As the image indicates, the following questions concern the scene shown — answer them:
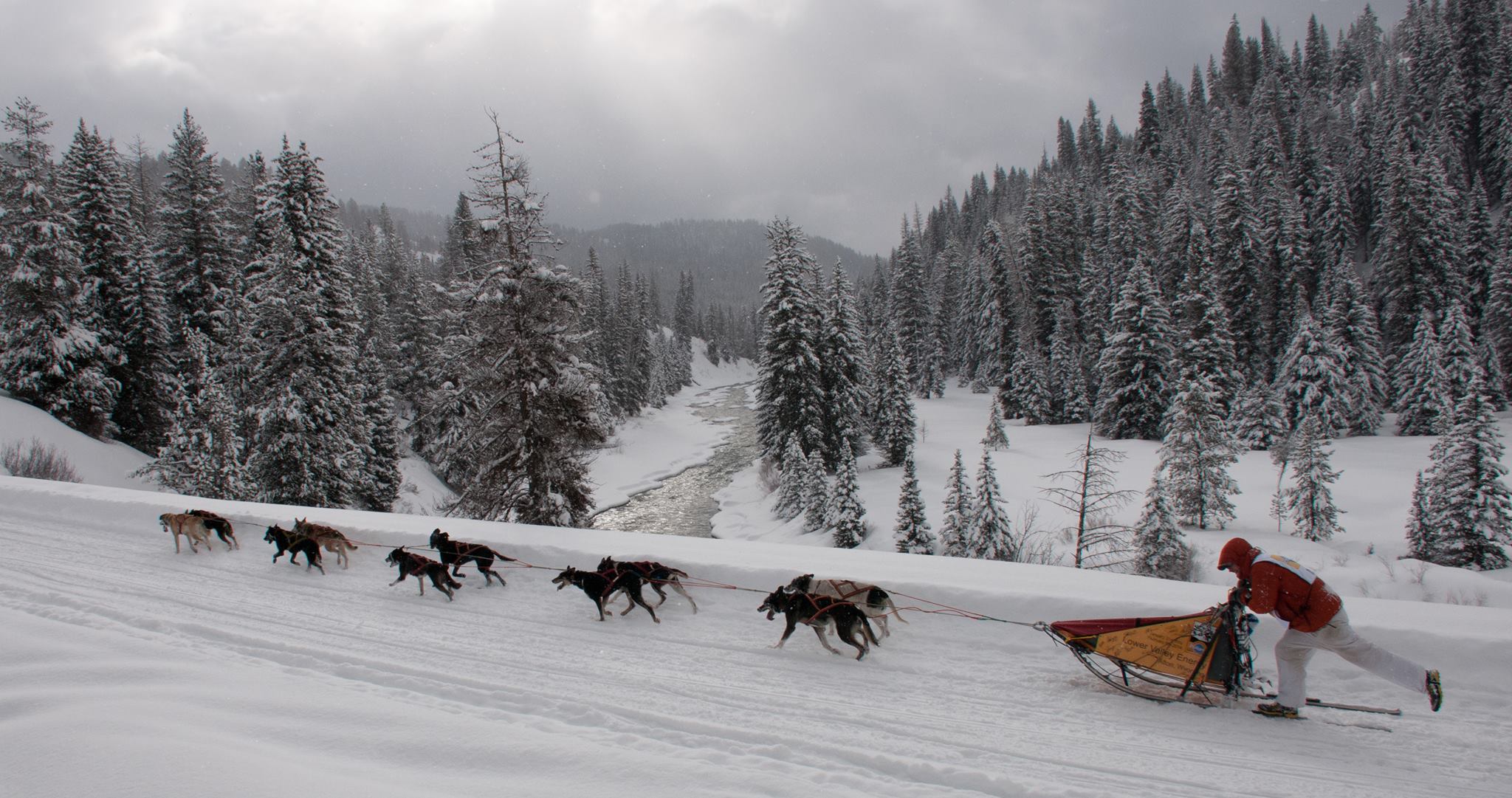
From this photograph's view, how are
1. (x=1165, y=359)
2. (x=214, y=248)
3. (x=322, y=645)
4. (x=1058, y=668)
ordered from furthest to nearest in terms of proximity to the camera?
(x=1165, y=359)
(x=214, y=248)
(x=322, y=645)
(x=1058, y=668)

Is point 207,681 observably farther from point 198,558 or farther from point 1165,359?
point 1165,359

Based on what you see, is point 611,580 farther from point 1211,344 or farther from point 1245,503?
point 1211,344

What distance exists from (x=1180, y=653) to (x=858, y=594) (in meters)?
2.51

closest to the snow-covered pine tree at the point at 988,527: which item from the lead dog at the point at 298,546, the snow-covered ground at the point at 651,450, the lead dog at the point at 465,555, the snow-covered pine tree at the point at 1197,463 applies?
the snow-covered pine tree at the point at 1197,463

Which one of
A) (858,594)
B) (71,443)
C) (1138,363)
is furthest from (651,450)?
(858,594)

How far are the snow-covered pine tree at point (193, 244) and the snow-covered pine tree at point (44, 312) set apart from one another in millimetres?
3000

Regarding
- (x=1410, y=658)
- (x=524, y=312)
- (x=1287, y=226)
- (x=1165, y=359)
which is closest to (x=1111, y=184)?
(x=1287, y=226)

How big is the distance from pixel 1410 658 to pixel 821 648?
4497 mm

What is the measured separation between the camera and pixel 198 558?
8.23 metres

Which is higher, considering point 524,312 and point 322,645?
point 524,312

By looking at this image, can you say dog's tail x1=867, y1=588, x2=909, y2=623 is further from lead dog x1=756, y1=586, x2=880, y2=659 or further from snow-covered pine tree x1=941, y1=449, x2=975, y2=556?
snow-covered pine tree x1=941, y1=449, x2=975, y2=556

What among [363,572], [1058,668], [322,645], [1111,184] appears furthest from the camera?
[1111,184]

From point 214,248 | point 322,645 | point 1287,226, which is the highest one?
point 1287,226

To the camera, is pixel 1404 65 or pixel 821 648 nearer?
pixel 821 648
